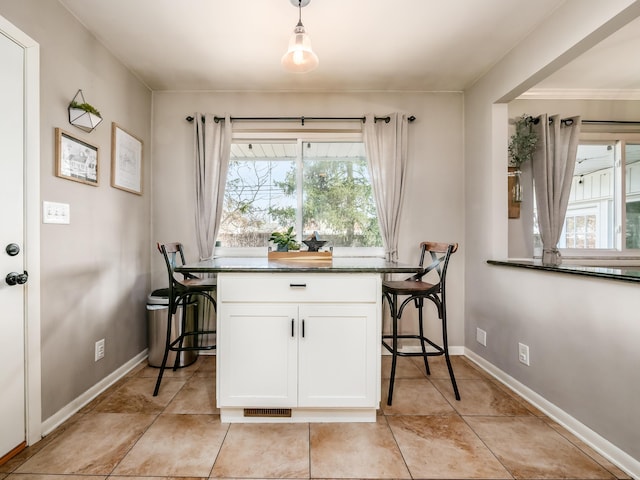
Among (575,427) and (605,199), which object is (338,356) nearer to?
(575,427)

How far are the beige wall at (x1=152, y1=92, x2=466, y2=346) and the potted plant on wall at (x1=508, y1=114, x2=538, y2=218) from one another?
0.43 m

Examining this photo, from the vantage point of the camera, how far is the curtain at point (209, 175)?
9.76 feet

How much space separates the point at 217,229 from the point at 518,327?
2.63 m

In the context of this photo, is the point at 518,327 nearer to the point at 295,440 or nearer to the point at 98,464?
the point at 295,440

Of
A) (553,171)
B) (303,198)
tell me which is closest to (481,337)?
(553,171)

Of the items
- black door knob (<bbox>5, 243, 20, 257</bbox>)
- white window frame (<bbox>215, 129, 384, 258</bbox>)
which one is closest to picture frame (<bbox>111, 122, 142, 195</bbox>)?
white window frame (<bbox>215, 129, 384, 258</bbox>)

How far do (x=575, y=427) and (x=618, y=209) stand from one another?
96.0 inches

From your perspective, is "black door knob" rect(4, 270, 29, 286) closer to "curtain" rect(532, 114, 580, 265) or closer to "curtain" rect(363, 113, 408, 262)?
"curtain" rect(363, 113, 408, 262)

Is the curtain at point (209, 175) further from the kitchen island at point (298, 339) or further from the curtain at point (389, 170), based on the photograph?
the curtain at point (389, 170)

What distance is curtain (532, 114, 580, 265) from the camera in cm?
278

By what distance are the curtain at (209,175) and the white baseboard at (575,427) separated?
2.68 metres

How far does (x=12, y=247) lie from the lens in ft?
5.09

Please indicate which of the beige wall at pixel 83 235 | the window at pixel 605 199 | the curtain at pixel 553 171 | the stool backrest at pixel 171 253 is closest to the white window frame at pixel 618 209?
the window at pixel 605 199

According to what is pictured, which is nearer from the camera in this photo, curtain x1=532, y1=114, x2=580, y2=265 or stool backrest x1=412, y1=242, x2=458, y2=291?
stool backrest x1=412, y1=242, x2=458, y2=291
